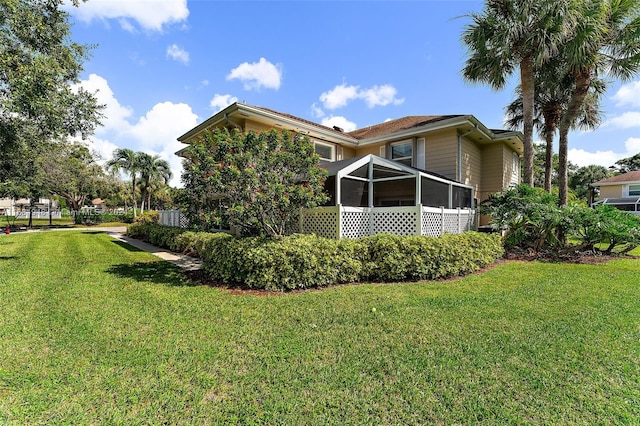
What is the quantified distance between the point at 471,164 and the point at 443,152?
223 centimetres

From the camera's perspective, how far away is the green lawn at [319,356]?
253cm

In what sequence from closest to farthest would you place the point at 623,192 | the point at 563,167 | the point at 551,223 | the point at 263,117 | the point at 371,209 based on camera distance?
the point at 371,209
the point at 551,223
the point at 263,117
the point at 563,167
the point at 623,192

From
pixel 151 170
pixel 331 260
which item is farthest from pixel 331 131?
pixel 151 170

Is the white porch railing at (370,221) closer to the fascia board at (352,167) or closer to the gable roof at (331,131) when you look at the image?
the fascia board at (352,167)

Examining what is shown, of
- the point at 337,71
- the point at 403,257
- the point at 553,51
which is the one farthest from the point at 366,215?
the point at 553,51

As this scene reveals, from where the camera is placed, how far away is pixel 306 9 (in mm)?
10961

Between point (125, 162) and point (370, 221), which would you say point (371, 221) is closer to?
point (370, 221)

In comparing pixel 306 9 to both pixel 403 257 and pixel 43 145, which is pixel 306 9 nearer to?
pixel 403 257

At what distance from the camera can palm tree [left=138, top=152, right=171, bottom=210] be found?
105 ft

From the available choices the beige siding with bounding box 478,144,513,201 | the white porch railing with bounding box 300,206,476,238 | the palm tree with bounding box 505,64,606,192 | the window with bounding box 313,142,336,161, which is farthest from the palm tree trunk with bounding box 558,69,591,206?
the window with bounding box 313,142,336,161

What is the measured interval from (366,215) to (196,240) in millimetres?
6357

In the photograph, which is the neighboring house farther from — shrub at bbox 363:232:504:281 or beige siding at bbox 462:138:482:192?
shrub at bbox 363:232:504:281

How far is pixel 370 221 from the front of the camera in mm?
9273

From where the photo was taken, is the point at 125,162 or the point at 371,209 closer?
the point at 371,209
